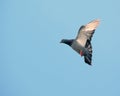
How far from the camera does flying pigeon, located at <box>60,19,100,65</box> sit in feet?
19.4

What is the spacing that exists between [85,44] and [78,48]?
1.12 ft

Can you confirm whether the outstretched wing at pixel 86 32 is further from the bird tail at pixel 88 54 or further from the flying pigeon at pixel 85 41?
the bird tail at pixel 88 54

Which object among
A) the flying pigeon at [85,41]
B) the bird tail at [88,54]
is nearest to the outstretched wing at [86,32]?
the flying pigeon at [85,41]

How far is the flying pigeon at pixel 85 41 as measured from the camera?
591cm

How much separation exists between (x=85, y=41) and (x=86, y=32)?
419mm

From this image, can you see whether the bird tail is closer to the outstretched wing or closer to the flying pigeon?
the flying pigeon

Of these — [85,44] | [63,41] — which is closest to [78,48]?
[85,44]

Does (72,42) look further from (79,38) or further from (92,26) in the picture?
(92,26)

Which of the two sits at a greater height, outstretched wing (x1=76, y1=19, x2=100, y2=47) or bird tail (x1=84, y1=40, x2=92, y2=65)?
outstretched wing (x1=76, y1=19, x2=100, y2=47)

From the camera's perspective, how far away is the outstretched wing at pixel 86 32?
595cm

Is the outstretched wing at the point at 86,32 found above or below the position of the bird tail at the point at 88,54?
above

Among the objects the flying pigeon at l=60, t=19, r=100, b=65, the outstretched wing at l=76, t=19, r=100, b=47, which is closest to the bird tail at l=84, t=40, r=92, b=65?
the flying pigeon at l=60, t=19, r=100, b=65

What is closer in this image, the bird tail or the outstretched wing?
the bird tail

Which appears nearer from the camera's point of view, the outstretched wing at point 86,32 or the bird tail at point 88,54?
the bird tail at point 88,54
